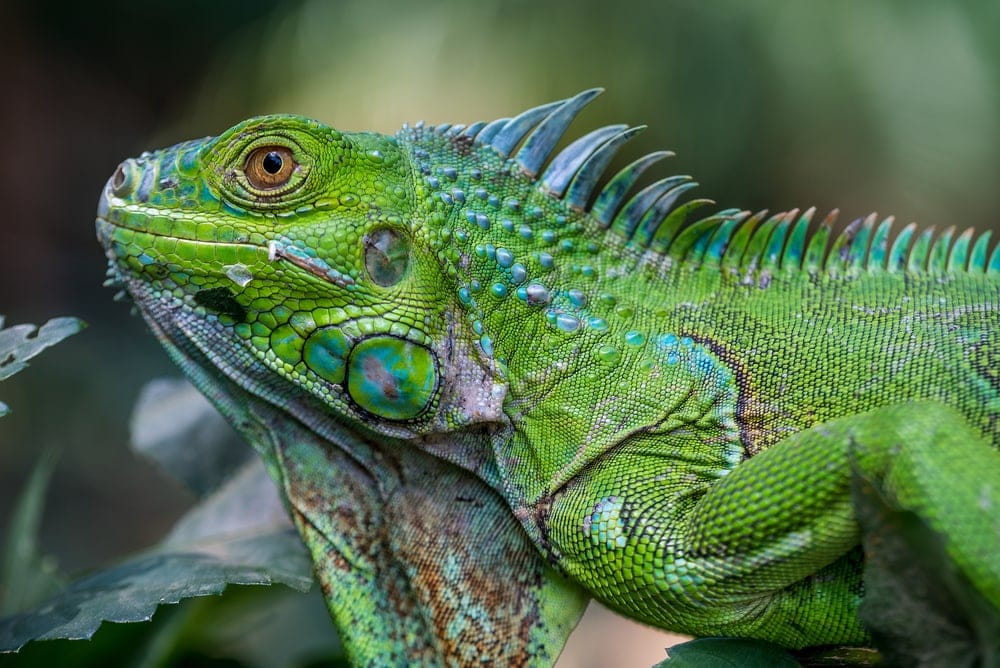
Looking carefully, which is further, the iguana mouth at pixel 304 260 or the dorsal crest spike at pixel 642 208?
the dorsal crest spike at pixel 642 208

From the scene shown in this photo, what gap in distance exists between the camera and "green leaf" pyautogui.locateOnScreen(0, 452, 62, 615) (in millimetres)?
2809

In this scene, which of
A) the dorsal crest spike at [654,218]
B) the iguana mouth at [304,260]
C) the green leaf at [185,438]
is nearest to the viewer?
the iguana mouth at [304,260]

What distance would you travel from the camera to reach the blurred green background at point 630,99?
8.16 meters

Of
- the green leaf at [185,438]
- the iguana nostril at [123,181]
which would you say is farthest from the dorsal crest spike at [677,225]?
the green leaf at [185,438]

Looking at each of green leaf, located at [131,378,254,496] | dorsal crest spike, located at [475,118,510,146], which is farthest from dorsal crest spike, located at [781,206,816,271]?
green leaf, located at [131,378,254,496]

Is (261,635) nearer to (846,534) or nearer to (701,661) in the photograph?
(701,661)

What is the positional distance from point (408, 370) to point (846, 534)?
1.18m

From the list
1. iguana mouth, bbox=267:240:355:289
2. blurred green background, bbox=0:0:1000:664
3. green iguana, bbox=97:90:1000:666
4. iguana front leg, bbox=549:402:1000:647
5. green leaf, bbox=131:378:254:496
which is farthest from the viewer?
blurred green background, bbox=0:0:1000:664

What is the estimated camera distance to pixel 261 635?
197 inches

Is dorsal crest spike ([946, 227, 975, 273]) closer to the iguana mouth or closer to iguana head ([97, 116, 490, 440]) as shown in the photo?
iguana head ([97, 116, 490, 440])

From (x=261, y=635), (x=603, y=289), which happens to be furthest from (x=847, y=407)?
(x=261, y=635)

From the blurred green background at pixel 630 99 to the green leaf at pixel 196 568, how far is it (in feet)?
16.9

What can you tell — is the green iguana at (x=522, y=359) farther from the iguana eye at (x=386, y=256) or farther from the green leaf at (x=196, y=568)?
the green leaf at (x=196, y=568)

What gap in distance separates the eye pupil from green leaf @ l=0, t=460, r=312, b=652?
1.12 meters
